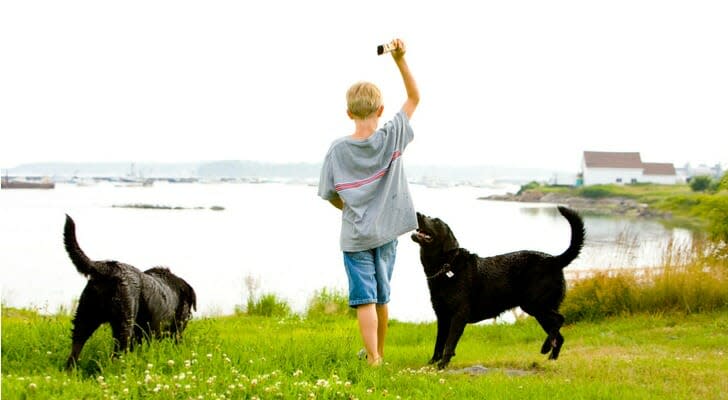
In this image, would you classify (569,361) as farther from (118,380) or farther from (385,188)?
(118,380)

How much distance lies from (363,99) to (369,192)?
669 mm

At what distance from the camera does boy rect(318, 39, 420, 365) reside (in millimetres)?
4875

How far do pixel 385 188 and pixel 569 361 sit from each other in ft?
7.60

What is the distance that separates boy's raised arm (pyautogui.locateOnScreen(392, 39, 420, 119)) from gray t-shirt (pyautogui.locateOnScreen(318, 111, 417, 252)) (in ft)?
0.54

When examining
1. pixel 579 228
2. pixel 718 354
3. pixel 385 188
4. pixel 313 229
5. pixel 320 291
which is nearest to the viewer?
pixel 385 188

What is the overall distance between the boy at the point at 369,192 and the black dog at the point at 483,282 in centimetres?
41

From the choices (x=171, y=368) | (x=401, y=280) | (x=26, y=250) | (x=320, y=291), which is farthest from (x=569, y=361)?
(x=26, y=250)

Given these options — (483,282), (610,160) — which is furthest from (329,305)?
(610,160)

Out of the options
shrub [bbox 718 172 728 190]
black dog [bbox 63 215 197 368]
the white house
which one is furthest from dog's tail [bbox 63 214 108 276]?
the white house

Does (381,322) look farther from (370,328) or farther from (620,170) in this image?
(620,170)

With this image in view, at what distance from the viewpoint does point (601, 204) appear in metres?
45.1

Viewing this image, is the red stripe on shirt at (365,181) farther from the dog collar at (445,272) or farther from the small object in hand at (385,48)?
the dog collar at (445,272)

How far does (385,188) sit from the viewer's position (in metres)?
4.93

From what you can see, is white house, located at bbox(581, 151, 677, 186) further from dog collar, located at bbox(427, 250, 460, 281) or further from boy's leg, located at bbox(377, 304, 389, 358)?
boy's leg, located at bbox(377, 304, 389, 358)
